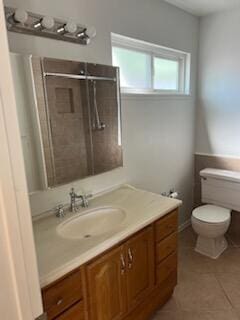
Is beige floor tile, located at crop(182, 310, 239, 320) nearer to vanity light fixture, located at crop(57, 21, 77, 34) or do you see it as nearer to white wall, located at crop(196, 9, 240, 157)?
white wall, located at crop(196, 9, 240, 157)

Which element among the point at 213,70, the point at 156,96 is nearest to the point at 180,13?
the point at 213,70

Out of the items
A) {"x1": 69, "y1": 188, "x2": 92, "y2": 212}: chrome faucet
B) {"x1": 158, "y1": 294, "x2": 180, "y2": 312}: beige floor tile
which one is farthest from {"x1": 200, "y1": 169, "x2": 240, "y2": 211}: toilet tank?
{"x1": 69, "y1": 188, "x2": 92, "y2": 212}: chrome faucet

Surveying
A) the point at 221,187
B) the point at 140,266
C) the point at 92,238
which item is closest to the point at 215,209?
the point at 221,187

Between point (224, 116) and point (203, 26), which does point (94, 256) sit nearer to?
point (224, 116)

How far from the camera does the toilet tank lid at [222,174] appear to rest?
2539 millimetres

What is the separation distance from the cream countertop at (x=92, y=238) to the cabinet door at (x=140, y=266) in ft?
0.30

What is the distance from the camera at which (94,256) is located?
1236 millimetres

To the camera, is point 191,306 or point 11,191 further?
point 191,306

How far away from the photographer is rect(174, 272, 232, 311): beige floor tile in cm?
189

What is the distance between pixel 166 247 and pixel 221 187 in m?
1.19

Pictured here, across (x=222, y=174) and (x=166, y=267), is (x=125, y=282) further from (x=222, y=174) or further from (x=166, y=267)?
(x=222, y=174)

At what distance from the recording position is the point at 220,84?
105 inches

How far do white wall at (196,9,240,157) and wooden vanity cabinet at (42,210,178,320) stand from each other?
138 cm

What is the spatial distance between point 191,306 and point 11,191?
6.28ft
